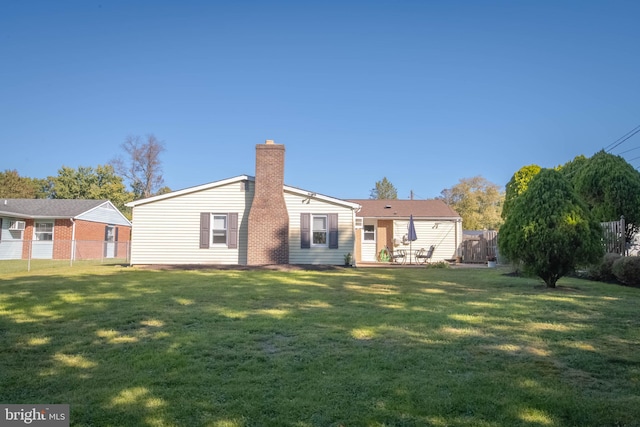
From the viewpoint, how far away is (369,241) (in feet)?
76.9

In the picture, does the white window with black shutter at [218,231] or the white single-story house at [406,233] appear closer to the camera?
the white window with black shutter at [218,231]

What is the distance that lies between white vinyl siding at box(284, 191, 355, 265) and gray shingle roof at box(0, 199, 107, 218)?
1666cm

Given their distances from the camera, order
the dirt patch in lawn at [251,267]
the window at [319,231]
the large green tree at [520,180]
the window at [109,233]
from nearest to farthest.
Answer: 1. the dirt patch in lawn at [251,267]
2. the window at [319,231]
3. the large green tree at [520,180]
4. the window at [109,233]

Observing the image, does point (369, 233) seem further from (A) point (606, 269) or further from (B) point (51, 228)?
(B) point (51, 228)

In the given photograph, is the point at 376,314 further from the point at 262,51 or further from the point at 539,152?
the point at 539,152

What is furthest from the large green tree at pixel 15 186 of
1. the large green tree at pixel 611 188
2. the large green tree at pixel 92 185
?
the large green tree at pixel 611 188

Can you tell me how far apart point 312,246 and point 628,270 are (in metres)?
10.6

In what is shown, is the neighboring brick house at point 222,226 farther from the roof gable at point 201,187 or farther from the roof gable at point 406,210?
the roof gable at point 406,210

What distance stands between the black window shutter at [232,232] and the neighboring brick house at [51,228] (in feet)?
33.5

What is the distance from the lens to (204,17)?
1498 centimetres

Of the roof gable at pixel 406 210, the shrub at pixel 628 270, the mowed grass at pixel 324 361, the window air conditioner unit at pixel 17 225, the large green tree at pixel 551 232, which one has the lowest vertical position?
the mowed grass at pixel 324 361

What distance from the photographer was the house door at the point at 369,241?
76.2 feet

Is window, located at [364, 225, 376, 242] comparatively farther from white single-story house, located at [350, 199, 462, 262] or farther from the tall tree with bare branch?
the tall tree with bare branch

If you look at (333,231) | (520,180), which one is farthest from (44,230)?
(520,180)
